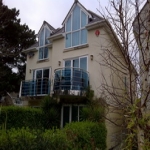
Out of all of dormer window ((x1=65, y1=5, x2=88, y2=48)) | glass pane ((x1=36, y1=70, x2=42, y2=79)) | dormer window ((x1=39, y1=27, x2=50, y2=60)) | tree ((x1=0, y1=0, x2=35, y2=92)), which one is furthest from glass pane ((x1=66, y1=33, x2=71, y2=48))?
tree ((x1=0, y1=0, x2=35, y2=92))

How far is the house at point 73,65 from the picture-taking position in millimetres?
16016

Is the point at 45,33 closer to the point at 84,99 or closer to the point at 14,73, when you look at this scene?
the point at 14,73

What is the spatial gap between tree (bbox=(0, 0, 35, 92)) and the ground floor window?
9.62 meters

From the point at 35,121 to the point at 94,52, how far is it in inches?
257

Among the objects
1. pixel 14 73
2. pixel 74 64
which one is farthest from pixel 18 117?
pixel 14 73

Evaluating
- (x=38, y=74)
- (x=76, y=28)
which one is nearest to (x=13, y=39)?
(x=38, y=74)

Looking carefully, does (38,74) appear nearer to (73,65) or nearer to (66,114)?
(73,65)

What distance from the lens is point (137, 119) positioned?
3252 mm

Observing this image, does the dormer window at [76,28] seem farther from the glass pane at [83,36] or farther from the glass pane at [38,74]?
the glass pane at [38,74]

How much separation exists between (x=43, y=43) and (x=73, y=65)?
4981mm

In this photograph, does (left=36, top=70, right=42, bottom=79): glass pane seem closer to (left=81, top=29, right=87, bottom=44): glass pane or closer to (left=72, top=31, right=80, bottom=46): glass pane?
(left=72, top=31, right=80, bottom=46): glass pane

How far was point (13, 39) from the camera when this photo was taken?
26453 mm

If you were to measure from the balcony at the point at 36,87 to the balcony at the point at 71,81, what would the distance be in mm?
1652

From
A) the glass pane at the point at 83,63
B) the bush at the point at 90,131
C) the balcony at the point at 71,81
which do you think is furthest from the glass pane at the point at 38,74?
the bush at the point at 90,131
